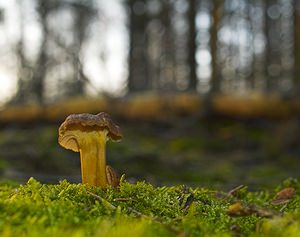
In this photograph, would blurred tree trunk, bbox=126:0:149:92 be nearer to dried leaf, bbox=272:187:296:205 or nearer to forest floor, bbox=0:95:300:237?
forest floor, bbox=0:95:300:237

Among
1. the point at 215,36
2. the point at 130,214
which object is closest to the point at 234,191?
the point at 130,214

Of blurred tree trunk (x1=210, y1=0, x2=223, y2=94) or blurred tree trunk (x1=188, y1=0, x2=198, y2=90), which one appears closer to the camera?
blurred tree trunk (x1=210, y1=0, x2=223, y2=94)

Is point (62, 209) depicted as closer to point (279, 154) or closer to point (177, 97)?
point (279, 154)

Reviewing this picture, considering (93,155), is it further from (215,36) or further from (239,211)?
(215,36)

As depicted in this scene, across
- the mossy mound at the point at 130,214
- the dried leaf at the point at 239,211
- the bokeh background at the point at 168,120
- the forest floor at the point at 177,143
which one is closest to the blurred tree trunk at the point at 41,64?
the bokeh background at the point at 168,120

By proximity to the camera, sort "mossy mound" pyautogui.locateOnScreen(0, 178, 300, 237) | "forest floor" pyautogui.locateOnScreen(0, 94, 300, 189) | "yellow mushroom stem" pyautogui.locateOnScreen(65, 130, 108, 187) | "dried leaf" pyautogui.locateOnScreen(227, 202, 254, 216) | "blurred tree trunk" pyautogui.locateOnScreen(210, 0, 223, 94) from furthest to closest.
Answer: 1. "blurred tree trunk" pyautogui.locateOnScreen(210, 0, 223, 94)
2. "forest floor" pyautogui.locateOnScreen(0, 94, 300, 189)
3. "yellow mushroom stem" pyautogui.locateOnScreen(65, 130, 108, 187)
4. "dried leaf" pyautogui.locateOnScreen(227, 202, 254, 216)
5. "mossy mound" pyautogui.locateOnScreen(0, 178, 300, 237)

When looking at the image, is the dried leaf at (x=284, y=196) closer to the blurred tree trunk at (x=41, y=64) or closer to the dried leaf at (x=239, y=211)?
the dried leaf at (x=239, y=211)

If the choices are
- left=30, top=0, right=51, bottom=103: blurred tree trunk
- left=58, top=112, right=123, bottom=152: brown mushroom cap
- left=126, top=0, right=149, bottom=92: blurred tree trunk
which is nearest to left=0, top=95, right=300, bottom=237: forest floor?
left=58, top=112, right=123, bottom=152: brown mushroom cap
